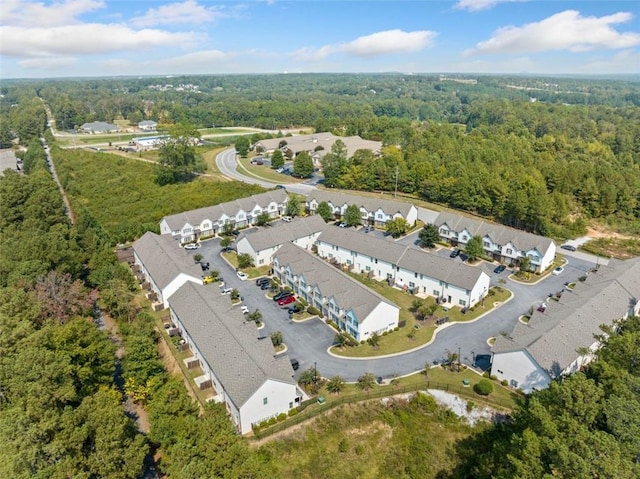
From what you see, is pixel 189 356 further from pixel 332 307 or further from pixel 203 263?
pixel 203 263

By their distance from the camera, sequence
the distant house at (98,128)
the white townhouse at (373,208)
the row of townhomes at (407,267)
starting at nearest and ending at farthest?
1. the row of townhomes at (407,267)
2. the white townhouse at (373,208)
3. the distant house at (98,128)

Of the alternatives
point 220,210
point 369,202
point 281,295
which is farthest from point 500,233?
point 220,210

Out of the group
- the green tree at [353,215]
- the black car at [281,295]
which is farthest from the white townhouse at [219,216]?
the black car at [281,295]

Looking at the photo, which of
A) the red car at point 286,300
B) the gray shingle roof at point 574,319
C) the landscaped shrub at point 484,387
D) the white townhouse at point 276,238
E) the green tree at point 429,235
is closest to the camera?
the landscaped shrub at point 484,387

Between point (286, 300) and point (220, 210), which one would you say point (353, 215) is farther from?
point (286, 300)

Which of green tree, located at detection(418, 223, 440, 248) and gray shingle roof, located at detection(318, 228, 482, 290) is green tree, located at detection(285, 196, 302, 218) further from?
green tree, located at detection(418, 223, 440, 248)

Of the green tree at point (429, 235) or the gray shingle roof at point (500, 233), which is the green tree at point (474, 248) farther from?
the green tree at point (429, 235)

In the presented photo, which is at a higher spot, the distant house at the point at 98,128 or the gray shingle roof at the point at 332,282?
the gray shingle roof at the point at 332,282
